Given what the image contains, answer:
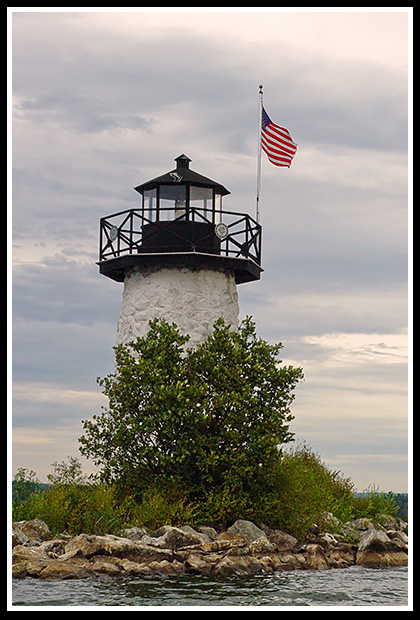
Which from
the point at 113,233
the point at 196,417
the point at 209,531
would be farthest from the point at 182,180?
the point at 209,531

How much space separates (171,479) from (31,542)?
11.7 feet

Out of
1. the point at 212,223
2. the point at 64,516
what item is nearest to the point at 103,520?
the point at 64,516

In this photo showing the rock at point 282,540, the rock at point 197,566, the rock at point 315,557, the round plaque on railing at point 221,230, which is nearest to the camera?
the rock at point 197,566

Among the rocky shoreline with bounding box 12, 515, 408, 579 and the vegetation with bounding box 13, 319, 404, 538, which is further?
the vegetation with bounding box 13, 319, 404, 538

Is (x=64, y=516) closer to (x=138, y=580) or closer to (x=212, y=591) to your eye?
Answer: (x=138, y=580)

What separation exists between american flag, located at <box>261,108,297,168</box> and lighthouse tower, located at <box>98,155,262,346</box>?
1.71 meters

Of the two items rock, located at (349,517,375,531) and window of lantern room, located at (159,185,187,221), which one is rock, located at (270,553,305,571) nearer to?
rock, located at (349,517,375,531)

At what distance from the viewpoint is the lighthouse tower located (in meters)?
24.4

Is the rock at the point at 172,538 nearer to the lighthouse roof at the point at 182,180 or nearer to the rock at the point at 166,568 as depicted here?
the rock at the point at 166,568

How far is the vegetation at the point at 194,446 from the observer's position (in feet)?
66.9

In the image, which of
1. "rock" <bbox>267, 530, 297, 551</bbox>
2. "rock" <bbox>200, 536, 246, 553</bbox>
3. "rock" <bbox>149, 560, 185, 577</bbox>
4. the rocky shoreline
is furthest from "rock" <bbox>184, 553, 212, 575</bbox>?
"rock" <bbox>267, 530, 297, 551</bbox>

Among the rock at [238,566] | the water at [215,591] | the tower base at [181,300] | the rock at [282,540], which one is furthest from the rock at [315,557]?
the tower base at [181,300]

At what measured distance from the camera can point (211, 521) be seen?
20.3 m

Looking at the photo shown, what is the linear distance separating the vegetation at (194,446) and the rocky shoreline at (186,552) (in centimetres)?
65
